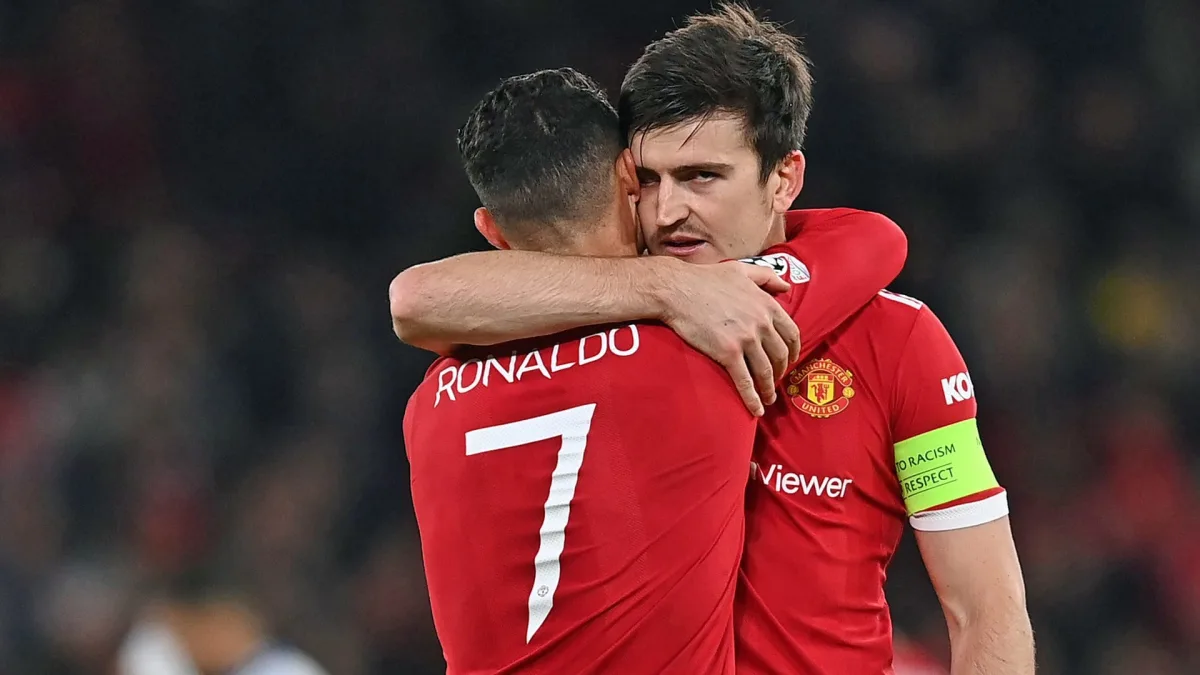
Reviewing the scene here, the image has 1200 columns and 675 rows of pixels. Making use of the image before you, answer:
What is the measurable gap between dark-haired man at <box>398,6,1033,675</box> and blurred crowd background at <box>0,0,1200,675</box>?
3.75 meters

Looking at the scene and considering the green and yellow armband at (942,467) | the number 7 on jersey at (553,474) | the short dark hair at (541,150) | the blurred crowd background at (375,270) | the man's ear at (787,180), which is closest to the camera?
the number 7 on jersey at (553,474)

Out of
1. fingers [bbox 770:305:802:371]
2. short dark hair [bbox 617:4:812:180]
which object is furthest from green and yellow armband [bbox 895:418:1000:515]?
short dark hair [bbox 617:4:812:180]

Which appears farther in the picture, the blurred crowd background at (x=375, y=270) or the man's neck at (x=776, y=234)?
the blurred crowd background at (x=375, y=270)

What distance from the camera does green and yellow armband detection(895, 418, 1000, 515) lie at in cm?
249

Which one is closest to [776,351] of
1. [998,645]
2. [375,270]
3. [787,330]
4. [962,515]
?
[787,330]

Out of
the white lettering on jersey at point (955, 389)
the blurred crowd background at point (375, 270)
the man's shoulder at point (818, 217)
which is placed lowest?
the blurred crowd background at point (375, 270)

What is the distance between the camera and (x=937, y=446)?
99.0 inches

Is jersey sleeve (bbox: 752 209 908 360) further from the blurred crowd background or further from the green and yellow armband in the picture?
the blurred crowd background

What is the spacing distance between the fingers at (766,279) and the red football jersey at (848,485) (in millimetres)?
190

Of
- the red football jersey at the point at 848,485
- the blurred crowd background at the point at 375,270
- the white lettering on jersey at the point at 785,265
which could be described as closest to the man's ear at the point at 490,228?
→ the white lettering on jersey at the point at 785,265

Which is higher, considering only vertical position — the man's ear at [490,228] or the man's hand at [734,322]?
the man's ear at [490,228]

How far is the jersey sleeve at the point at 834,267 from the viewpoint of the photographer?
96.4 inches

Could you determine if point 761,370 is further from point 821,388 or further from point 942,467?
point 942,467

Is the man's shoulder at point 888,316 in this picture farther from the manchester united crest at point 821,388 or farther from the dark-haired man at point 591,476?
the dark-haired man at point 591,476
